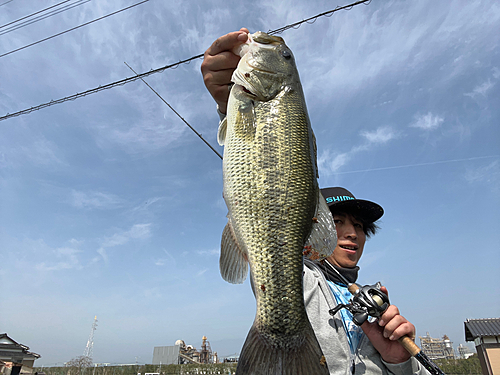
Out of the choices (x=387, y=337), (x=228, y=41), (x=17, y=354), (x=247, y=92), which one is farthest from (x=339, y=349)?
(x=17, y=354)

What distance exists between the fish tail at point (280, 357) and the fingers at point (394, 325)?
0.76 metres

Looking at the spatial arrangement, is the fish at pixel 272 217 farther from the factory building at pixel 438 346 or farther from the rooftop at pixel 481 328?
the factory building at pixel 438 346

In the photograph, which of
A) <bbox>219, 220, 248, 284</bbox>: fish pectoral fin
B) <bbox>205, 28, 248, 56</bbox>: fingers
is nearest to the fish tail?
<bbox>219, 220, 248, 284</bbox>: fish pectoral fin

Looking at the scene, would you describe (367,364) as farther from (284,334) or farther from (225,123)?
(225,123)

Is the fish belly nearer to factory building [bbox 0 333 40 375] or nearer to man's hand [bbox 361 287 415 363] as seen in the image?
man's hand [bbox 361 287 415 363]

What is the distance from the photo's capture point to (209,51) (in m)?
2.59

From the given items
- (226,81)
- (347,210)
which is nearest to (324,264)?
(347,210)

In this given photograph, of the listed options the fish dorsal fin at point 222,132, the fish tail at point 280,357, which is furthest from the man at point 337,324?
the fish tail at point 280,357

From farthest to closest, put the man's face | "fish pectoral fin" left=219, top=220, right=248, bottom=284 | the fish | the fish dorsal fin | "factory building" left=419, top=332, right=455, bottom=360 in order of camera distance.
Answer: "factory building" left=419, top=332, right=455, bottom=360
the man's face
the fish dorsal fin
"fish pectoral fin" left=219, top=220, right=248, bottom=284
the fish

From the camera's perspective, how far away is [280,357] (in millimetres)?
1643

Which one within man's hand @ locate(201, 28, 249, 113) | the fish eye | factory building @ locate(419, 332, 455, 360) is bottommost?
factory building @ locate(419, 332, 455, 360)

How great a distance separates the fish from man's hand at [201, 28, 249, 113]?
0.29 meters

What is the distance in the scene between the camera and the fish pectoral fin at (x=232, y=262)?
6.52 ft

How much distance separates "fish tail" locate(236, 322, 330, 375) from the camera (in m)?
1.59
